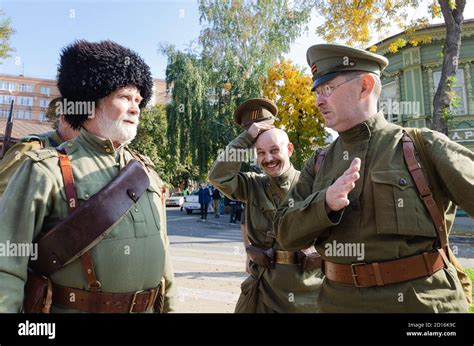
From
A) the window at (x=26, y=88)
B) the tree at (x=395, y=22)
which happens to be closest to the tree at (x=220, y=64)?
the tree at (x=395, y=22)

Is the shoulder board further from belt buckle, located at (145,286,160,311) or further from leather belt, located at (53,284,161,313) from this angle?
belt buckle, located at (145,286,160,311)

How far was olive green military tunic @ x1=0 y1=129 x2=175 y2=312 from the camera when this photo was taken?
5.28 ft

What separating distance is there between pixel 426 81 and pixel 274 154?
18515 mm

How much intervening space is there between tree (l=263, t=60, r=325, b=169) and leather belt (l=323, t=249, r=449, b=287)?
1503 centimetres

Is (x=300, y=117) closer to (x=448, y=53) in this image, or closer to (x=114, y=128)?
(x=448, y=53)

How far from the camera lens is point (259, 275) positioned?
9.14 feet

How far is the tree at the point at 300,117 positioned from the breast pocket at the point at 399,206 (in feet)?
49.0

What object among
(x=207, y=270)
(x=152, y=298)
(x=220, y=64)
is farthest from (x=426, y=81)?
(x=152, y=298)

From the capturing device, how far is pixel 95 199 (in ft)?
5.82

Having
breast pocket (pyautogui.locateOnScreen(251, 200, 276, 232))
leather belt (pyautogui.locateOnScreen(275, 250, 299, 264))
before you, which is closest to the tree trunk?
breast pocket (pyautogui.locateOnScreen(251, 200, 276, 232))

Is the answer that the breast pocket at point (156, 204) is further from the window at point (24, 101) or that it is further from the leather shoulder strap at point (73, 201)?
the window at point (24, 101)
